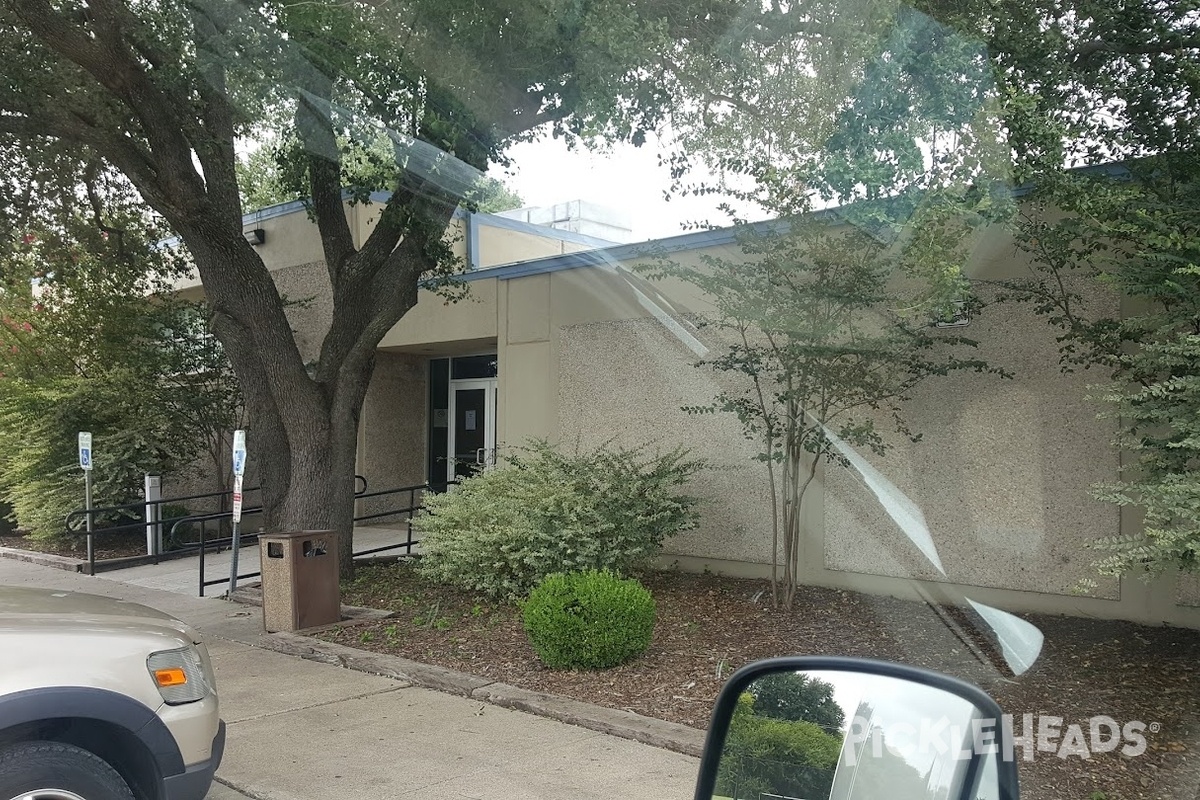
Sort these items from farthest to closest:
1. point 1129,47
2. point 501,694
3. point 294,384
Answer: point 294,384
point 1129,47
point 501,694

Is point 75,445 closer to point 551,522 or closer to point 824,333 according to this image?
point 551,522

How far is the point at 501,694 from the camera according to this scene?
6242mm

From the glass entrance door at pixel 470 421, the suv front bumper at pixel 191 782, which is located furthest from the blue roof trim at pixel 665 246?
the suv front bumper at pixel 191 782

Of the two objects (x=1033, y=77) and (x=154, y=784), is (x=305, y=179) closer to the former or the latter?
(x=1033, y=77)

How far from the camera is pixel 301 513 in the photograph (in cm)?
990

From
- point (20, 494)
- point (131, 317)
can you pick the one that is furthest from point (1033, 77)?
point (20, 494)

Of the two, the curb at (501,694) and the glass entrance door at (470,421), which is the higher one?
the glass entrance door at (470,421)

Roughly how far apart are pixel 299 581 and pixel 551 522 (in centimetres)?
220

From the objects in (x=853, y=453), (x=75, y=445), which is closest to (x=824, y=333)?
(x=853, y=453)

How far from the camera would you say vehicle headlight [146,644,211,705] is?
3.72 m

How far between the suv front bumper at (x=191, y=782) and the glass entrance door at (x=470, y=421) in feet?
36.9

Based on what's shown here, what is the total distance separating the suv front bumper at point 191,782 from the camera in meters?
3.66

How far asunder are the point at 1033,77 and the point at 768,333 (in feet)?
8.58

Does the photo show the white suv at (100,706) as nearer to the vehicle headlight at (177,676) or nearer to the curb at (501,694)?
the vehicle headlight at (177,676)
